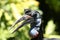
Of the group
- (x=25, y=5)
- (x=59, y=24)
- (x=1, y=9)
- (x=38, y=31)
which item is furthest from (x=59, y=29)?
A: (x=38, y=31)

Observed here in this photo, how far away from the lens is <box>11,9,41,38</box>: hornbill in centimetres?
271

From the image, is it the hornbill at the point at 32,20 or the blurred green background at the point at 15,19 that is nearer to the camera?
the hornbill at the point at 32,20

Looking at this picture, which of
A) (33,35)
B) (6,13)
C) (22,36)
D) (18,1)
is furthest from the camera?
(18,1)

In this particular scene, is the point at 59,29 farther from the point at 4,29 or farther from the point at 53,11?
the point at 4,29

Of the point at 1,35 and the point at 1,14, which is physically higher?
the point at 1,14

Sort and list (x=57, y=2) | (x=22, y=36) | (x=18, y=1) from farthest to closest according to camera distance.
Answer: (x=57, y=2) → (x=18, y=1) → (x=22, y=36)

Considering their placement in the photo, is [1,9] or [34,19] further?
[1,9]

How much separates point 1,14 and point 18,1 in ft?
1.55

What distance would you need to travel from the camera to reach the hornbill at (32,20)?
2707 millimetres

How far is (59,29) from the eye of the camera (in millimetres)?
4258

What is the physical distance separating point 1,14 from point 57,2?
3.43 feet

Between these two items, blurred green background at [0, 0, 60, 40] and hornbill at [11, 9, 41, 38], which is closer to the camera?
hornbill at [11, 9, 41, 38]

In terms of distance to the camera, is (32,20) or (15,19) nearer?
(32,20)

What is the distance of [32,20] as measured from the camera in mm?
2770
